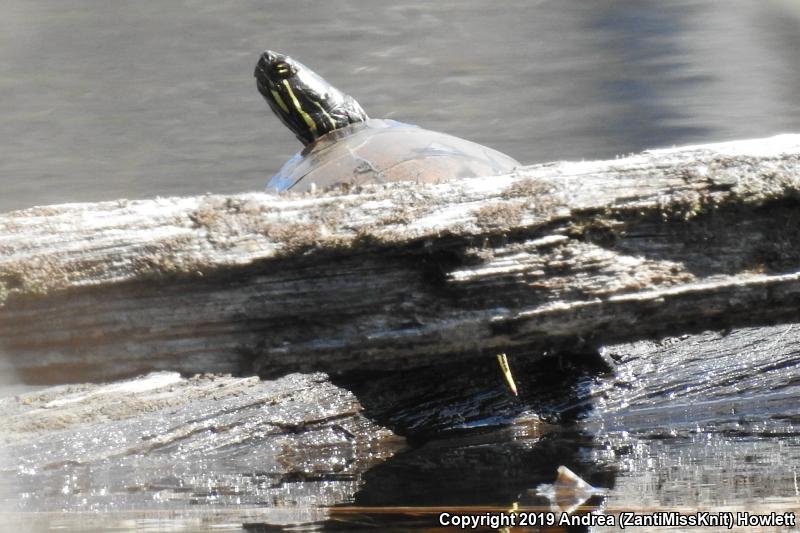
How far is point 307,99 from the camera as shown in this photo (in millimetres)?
2465

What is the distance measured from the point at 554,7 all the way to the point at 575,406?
364cm

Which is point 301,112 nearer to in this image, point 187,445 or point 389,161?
point 389,161

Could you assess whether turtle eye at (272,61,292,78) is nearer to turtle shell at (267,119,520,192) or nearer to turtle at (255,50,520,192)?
turtle at (255,50,520,192)

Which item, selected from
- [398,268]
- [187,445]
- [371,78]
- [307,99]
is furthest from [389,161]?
[371,78]

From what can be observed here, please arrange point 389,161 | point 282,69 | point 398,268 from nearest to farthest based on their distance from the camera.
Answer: point 398,268, point 389,161, point 282,69

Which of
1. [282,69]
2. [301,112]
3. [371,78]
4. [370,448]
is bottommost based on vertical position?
[370,448]

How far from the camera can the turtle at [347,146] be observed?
1.93 m

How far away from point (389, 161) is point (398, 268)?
81 cm

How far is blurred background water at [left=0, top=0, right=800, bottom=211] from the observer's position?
3.82m

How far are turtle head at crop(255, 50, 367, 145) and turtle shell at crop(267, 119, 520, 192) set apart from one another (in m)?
0.19

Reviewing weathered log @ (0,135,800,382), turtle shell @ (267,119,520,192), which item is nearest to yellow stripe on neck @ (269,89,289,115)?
turtle shell @ (267,119,520,192)

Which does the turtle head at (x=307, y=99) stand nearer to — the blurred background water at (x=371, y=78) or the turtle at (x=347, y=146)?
the turtle at (x=347, y=146)

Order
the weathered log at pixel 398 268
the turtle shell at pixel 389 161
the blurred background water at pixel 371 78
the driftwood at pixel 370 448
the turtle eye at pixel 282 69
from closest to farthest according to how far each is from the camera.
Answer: the weathered log at pixel 398 268 < the driftwood at pixel 370 448 < the turtle shell at pixel 389 161 < the turtle eye at pixel 282 69 < the blurred background water at pixel 371 78

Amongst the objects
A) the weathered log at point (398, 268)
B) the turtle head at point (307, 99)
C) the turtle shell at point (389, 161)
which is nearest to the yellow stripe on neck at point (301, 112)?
the turtle head at point (307, 99)
